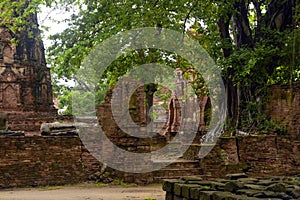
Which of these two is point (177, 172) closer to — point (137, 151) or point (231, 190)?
point (137, 151)

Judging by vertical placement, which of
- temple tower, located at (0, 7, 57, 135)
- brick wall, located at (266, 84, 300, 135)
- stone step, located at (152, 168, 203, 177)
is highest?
temple tower, located at (0, 7, 57, 135)

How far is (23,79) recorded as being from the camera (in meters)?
23.5

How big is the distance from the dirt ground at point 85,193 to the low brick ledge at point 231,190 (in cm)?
118

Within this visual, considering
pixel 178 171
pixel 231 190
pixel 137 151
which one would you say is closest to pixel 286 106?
pixel 178 171

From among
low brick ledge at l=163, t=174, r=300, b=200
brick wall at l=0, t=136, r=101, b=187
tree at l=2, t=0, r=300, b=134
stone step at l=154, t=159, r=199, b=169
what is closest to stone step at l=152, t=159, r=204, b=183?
stone step at l=154, t=159, r=199, b=169

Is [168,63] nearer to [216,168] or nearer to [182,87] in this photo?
[216,168]

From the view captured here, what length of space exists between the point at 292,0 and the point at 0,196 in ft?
33.0

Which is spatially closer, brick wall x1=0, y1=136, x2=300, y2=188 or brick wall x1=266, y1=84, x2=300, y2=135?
brick wall x1=0, y1=136, x2=300, y2=188

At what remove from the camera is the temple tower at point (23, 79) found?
22.9 m

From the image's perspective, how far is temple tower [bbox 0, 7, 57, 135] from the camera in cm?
2294

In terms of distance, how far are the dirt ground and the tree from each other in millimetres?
4711

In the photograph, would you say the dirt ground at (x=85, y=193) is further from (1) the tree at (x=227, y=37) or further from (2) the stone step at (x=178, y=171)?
(1) the tree at (x=227, y=37)

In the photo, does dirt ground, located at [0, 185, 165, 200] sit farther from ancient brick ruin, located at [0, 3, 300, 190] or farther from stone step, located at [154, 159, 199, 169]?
stone step, located at [154, 159, 199, 169]

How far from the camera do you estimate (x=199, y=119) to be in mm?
26219
